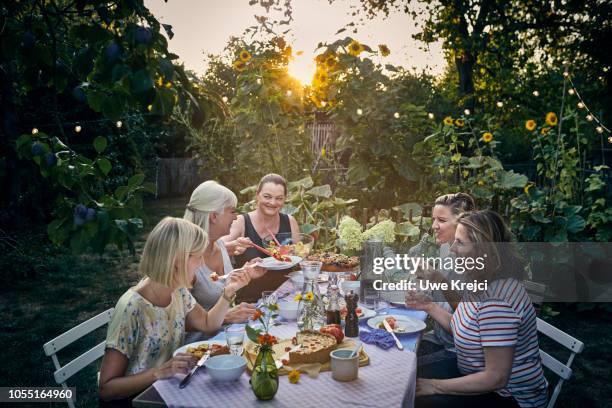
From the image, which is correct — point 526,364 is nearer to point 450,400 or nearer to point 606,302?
point 450,400

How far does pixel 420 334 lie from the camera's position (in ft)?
7.89

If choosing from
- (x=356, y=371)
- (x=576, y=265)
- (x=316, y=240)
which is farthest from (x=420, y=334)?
(x=576, y=265)

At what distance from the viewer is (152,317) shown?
2172 mm

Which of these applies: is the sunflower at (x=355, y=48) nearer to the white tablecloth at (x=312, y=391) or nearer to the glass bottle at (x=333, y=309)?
A: the glass bottle at (x=333, y=309)

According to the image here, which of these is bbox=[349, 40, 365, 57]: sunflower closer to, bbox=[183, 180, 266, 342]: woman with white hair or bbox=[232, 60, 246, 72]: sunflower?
bbox=[232, 60, 246, 72]: sunflower

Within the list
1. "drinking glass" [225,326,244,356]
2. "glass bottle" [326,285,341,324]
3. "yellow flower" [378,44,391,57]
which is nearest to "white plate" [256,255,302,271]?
"glass bottle" [326,285,341,324]

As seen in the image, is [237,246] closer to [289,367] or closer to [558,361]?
[289,367]

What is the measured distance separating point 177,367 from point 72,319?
385 cm

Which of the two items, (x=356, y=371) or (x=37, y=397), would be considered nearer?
(x=356, y=371)

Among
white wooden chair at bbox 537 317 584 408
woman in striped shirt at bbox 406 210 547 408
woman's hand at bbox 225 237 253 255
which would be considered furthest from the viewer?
woman's hand at bbox 225 237 253 255

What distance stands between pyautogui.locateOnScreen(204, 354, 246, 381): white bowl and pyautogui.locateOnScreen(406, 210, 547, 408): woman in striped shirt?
81cm

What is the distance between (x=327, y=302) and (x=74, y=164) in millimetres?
1275

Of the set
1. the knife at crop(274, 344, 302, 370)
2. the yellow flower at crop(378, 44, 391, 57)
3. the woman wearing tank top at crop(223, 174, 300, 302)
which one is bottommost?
the knife at crop(274, 344, 302, 370)

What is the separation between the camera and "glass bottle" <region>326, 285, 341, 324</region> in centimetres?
240
